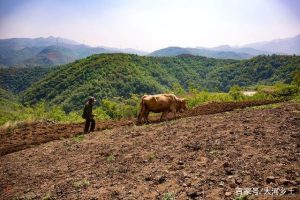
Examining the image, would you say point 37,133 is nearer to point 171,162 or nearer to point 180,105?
point 180,105

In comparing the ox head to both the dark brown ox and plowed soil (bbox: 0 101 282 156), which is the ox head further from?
the dark brown ox

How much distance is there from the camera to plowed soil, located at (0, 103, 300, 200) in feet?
24.6

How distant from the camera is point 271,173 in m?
7.40

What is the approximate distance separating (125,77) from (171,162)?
105m

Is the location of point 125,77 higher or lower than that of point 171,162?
lower

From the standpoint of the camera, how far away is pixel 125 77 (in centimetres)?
11394

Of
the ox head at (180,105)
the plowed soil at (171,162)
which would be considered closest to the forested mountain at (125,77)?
the ox head at (180,105)

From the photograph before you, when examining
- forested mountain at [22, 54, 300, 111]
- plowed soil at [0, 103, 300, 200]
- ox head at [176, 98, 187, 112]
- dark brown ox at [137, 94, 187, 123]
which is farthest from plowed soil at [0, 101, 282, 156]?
forested mountain at [22, 54, 300, 111]

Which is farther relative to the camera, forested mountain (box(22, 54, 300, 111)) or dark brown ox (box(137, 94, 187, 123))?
forested mountain (box(22, 54, 300, 111))

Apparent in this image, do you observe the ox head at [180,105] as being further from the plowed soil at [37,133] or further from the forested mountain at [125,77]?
the forested mountain at [125,77]

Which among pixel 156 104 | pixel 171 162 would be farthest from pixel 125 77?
pixel 171 162

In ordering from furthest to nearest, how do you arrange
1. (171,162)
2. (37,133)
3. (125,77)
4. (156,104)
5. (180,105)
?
1. (125,77)
2. (180,105)
3. (37,133)
4. (156,104)
5. (171,162)

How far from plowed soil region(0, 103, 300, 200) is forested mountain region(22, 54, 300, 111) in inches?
2339

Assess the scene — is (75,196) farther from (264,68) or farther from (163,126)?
(264,68)
